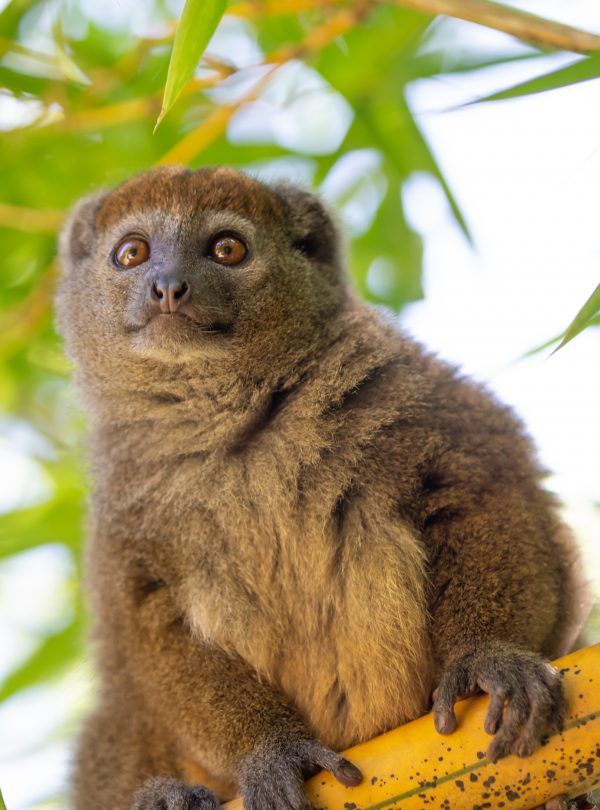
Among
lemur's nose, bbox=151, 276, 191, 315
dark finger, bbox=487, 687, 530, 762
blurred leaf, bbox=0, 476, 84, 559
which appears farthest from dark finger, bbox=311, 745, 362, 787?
blurred leaf, bbox=0, 476, 84, 559

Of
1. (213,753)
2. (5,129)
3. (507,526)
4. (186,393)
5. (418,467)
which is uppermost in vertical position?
(5,129)

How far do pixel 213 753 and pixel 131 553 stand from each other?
2.65 feet

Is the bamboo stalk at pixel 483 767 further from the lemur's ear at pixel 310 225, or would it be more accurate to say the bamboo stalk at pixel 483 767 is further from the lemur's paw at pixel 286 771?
the lemur's ear at pixel 310 225

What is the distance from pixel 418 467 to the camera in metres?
3.90

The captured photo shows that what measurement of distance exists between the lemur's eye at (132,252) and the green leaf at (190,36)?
4.17 feet

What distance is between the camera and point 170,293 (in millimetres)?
4012

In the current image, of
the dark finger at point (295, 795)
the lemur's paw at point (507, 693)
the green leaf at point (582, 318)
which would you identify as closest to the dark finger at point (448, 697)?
the lemur's paw at point (507, 693)

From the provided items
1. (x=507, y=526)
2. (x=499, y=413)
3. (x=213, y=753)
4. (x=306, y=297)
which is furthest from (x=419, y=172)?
(x=213, y=753)

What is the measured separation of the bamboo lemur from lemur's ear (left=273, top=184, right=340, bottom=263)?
0.15 meters

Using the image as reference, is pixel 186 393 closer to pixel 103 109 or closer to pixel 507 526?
pixel 507 526

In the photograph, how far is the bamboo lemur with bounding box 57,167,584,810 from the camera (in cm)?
370

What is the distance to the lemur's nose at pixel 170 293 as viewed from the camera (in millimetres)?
4012

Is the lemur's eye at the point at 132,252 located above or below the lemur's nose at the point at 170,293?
above

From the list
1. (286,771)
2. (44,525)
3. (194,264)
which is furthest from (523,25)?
(44,525)
